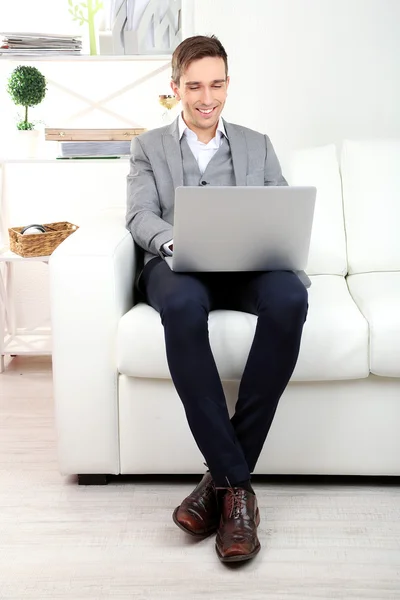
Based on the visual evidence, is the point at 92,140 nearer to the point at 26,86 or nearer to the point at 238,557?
the point at 26,86

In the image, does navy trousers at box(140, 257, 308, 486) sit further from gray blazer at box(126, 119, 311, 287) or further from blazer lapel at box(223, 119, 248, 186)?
blazer lapel at box(223, 119, 248, 186)

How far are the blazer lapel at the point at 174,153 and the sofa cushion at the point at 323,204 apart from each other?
47 centimetres

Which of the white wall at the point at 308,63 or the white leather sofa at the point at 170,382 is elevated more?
the white wall at the point at 308,63

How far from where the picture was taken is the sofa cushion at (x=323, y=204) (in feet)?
8.39

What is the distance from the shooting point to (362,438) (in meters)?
2.07

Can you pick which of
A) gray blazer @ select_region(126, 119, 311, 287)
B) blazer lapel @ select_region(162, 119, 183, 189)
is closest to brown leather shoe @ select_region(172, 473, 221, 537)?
gray blazer @ select_region(126, 119, 311, 287)

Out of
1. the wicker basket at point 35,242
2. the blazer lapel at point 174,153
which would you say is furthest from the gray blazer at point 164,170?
the wicker basket at point 35,242

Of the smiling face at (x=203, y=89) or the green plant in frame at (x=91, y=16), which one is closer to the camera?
the smiling face at (x=203, y=89)

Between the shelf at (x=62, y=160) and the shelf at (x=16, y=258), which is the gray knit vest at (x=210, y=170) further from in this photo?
the shelf at (x=16, y=258)

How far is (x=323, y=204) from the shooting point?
2586mm

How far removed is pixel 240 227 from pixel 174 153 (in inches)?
21.0

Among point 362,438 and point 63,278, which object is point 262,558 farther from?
point 63,278

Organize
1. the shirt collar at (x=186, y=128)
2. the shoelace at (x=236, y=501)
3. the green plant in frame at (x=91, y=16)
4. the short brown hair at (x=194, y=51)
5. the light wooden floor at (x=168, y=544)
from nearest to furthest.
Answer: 1. the light wooden floor at (x=168, y=544)
2. the shoelace at (x=236, y=501)
3. the short brown hair at (x=194, y=51)
4. the shirt collar at (x=186, y=128)
5. the green plant in frame at (x=91, y=16)

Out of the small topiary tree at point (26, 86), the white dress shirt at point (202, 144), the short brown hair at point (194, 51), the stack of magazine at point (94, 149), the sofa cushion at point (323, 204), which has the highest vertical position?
the short brown hair at point (194, 51)
